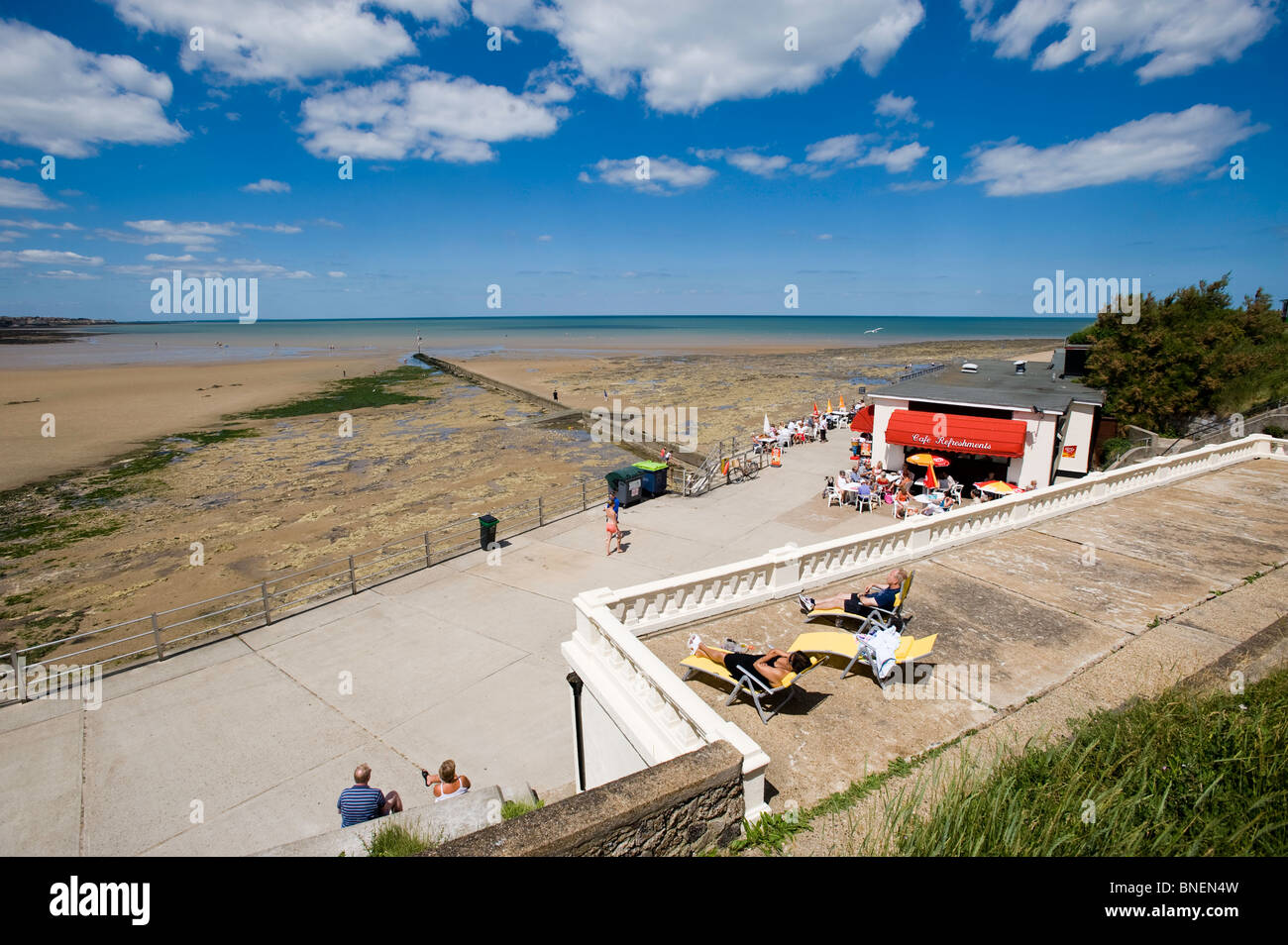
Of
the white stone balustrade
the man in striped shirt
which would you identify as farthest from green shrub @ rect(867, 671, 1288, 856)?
the man in striped shirt

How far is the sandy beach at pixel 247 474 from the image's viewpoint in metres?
15.5

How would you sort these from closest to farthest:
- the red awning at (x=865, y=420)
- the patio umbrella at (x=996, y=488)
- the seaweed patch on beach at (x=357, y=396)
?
the patio umbrella at (x=996, y=488) → the red awning at (x=865, y=420) → the seaweed patch on beach at (x=357, y=396)

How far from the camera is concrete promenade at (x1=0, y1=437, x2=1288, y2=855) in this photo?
23.1 feet

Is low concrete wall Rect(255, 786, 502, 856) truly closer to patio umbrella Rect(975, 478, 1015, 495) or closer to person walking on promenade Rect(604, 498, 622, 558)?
person walking on promenade Rect(604, 498, 622, 558)

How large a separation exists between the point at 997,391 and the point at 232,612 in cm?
2338

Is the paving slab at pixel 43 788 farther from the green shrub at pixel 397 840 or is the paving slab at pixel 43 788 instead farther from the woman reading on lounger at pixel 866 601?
the woman reading on lounger at pixel 866 601

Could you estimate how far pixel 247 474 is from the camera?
82.5ft

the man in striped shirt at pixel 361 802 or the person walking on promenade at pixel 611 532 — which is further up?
the person walking on promenade at pixel 611 532

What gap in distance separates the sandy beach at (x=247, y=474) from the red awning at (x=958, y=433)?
11.5 meters

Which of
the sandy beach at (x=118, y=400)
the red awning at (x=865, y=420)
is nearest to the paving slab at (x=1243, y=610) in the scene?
the red awning at (x=865, y=420)

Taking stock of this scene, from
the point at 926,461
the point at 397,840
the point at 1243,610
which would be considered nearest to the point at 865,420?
the point at 926,461

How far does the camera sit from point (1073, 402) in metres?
19.2

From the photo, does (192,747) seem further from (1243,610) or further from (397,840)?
(1243,610)
